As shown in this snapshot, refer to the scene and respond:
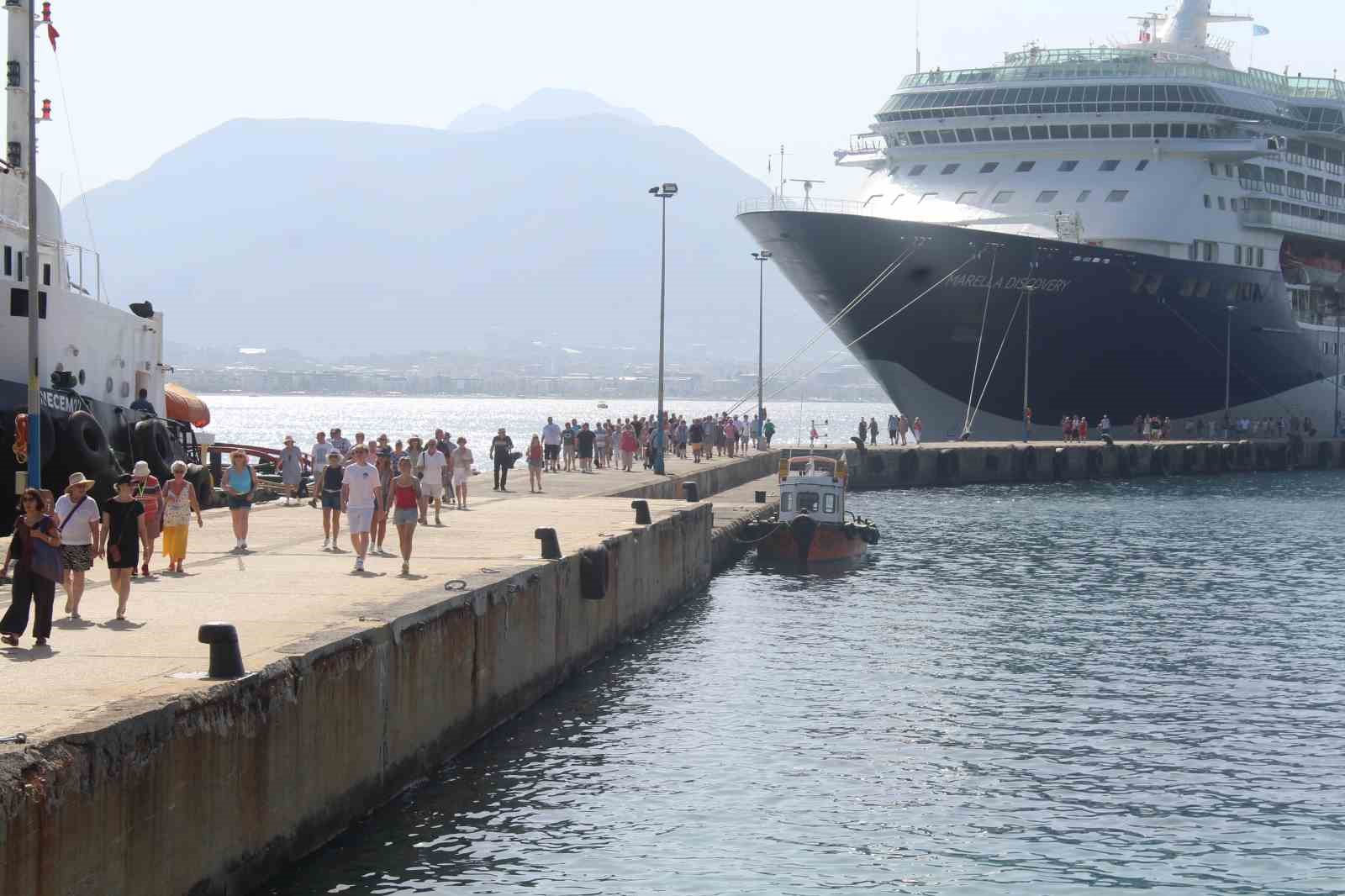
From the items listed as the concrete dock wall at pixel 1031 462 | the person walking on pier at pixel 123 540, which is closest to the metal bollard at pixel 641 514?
the person walking on pier at pixel 123 540

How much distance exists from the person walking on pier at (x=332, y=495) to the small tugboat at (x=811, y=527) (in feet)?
50.3

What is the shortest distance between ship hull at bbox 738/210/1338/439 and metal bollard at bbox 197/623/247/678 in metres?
47.8

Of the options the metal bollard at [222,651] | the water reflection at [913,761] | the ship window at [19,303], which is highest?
the ship window at [19,303]

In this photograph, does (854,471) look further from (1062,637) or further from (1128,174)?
(1062,637)

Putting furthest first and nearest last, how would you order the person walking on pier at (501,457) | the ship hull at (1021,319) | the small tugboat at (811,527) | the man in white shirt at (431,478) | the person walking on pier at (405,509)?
the ship hull at (1021,319) < the small tugboat at (811,527) < the person walking on pier at (501,457) < the man in white shirt at (431,478) < the person walking on pier at (405,509)

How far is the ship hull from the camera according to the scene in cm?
5956

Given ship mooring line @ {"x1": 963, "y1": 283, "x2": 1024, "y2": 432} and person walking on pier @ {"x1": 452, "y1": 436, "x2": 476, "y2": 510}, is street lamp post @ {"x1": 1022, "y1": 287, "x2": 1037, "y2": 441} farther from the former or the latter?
person walking on pier @ {"x1": 452, "y1": 436, "x2": 476, "y2": 510}

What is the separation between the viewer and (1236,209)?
6694 cm

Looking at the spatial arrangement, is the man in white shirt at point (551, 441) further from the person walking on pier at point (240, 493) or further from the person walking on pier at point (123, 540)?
the person walking on pier at point (123, 540)

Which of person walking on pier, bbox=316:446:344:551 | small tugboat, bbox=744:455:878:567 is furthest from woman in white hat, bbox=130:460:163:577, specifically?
small tugboat, bbox=744:455:878:567

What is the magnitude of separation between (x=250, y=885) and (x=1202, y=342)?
2324 inches

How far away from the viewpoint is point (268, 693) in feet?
42.0

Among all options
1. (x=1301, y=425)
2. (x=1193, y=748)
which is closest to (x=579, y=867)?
(x=1193, y=748)

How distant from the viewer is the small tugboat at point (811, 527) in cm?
3675
